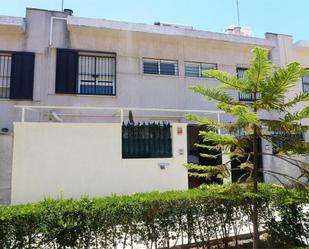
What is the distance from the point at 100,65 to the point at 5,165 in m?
5.95

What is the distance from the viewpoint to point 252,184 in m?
6.20

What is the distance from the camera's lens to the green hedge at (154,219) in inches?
192

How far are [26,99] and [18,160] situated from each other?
12.5 ft

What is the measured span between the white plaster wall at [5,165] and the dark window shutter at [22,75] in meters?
3.06

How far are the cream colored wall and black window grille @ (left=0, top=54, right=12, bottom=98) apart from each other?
359 cm

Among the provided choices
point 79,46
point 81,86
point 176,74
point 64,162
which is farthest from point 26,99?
point 176,74

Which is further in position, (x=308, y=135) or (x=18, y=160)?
(x=308, y=135)

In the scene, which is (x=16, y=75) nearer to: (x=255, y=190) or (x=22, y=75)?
(x=22, y=75)

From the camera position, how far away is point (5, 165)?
10227mm

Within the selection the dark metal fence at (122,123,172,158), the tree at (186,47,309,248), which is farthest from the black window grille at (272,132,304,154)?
the dark metal fence at (122,123,172,158)

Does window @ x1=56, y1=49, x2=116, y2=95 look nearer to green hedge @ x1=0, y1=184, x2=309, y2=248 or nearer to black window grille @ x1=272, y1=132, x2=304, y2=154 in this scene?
green hedge @ x1=0, y1=184, x2=309, y2=248

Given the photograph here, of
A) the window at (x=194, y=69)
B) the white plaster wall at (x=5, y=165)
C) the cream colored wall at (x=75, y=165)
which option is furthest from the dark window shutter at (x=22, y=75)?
the window at (x=194, y=69)

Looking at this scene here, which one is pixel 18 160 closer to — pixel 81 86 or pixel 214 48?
pixel 81 86

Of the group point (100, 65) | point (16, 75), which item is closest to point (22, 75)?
point (16, 75)
